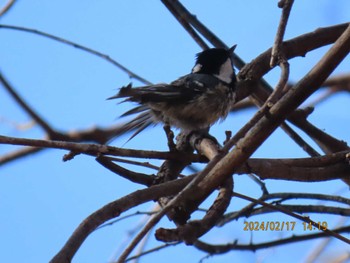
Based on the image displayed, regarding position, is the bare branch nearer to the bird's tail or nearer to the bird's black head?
the bird's tail

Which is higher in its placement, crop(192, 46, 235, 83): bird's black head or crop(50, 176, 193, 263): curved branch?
crop(192, 46, 235, 83): bird's black head

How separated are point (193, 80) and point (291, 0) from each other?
1.54 m

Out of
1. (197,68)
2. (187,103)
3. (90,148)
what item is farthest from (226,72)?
(90,148)

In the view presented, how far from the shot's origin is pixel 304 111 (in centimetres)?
327

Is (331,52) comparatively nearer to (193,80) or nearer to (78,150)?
(78,150)

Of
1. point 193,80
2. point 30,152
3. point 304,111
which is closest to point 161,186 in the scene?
point 304,111

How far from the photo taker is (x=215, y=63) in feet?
13.6

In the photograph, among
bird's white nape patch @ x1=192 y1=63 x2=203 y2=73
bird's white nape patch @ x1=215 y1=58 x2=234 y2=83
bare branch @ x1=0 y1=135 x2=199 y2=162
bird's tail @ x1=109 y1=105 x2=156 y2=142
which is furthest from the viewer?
bird's white nape patch @ x1=192 y1=63 x2=203 y2=73

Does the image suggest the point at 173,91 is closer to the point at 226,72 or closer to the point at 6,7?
the point at 226,72

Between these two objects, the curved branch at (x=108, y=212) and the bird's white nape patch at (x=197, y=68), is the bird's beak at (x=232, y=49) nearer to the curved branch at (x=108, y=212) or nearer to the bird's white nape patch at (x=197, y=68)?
the bird's white nape patch at (x=197, y=68)

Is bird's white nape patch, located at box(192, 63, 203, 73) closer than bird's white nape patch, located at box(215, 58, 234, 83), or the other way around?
bird's white nape patch, located at box(215, 58, 234, 83)

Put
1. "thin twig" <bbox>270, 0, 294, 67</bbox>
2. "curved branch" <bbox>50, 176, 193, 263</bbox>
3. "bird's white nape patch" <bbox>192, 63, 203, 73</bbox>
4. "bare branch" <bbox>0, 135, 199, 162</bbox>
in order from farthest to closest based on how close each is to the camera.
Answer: "bird's white nape patch" <bbox>192, 63, 203, 73</bbox> < "thin twig" <bbox>270, 0, 294, 67</bbox> < "bare branch" <bbox>0, 135, 199, 162</bbox> < "curved branch" <bbox>50, 176, 193, 263</bbox>

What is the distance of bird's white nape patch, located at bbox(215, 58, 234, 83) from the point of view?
3970 millimetres

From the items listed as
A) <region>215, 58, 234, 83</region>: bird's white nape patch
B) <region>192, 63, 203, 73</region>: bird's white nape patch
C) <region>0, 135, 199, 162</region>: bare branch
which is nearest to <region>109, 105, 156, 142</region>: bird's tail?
<region>215, 58, 234, 83</region>: bird's white nape patch
